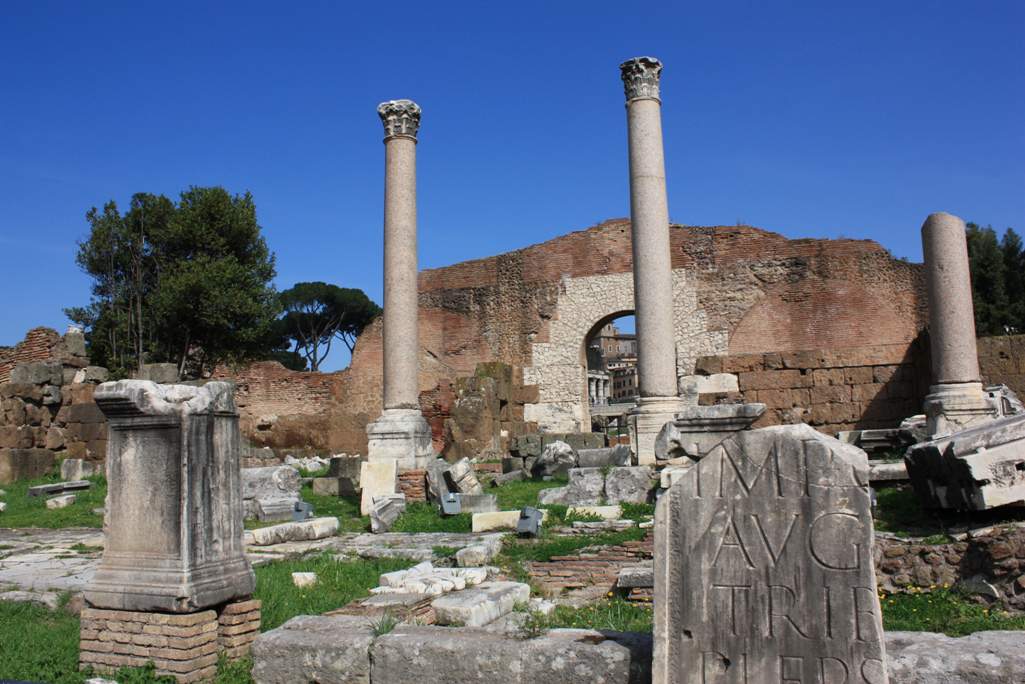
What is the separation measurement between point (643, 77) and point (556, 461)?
6.19 meters

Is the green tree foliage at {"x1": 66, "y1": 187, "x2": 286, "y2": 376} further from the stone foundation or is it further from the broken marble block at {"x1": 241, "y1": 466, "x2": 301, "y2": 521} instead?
the stone foundation

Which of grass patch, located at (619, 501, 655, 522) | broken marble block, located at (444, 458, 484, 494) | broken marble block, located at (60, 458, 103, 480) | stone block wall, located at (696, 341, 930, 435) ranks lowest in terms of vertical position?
grass patch, located at (619, 501, 655, 522)

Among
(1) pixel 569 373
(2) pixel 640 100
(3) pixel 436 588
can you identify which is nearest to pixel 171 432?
(3) pixel 436 588

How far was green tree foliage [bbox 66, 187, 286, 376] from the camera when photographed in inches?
1050

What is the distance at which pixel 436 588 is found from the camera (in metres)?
5.72

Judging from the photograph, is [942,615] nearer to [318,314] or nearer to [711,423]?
[711,423]

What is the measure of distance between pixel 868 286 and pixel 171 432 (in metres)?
17.2

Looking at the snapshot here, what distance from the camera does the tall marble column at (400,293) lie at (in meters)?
12.7

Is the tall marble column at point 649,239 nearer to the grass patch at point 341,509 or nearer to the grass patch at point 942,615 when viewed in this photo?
the grass patch at point 341,509

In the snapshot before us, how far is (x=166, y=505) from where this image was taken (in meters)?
4.44

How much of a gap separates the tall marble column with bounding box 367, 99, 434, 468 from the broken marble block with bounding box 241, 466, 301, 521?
4.04 ft

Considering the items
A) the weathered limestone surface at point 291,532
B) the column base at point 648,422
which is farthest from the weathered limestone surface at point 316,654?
the column base at point 648,422

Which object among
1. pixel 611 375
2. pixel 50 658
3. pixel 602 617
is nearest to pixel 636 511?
pixel 602 617

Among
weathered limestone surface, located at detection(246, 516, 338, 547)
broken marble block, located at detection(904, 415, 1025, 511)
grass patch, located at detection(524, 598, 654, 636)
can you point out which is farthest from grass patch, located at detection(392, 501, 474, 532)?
broken marble block, located at detection(904, 415, 1025, 511)
